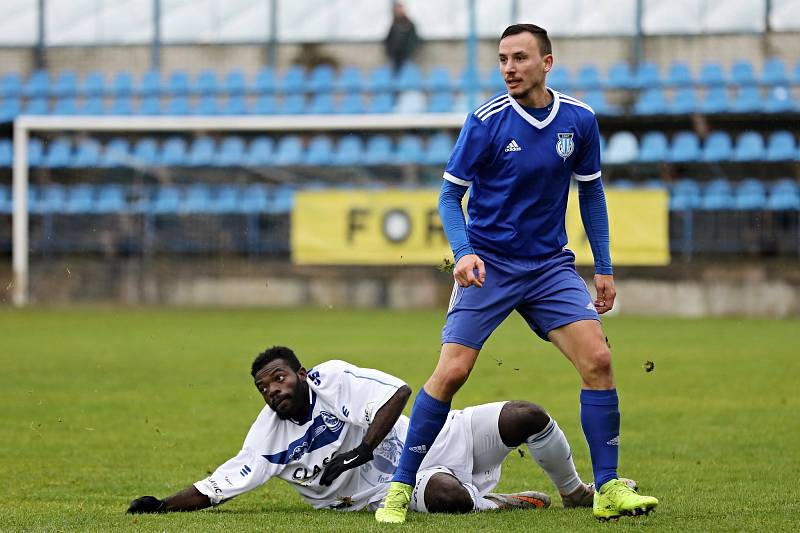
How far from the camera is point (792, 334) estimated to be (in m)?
16.8

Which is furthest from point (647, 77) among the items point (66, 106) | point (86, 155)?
point (66, 106)

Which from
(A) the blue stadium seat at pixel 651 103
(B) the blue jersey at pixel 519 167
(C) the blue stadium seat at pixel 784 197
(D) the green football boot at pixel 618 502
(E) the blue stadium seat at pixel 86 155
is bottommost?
(D) the green football boot at pixel 618 502

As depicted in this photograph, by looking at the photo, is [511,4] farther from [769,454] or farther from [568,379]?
[769,454]

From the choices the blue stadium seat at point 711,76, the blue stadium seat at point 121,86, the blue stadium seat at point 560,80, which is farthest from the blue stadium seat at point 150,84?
the blue stadium seat at point 711,76

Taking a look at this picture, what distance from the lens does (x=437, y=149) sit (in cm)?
2289

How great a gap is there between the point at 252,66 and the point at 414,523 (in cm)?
2445

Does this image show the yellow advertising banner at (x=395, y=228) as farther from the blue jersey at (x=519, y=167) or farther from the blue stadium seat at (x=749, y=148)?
the blue jersey at (x=519, y=167)

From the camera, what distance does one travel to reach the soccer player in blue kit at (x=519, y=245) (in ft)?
18.0

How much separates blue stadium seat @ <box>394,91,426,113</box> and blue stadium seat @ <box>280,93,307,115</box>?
191 centimetres

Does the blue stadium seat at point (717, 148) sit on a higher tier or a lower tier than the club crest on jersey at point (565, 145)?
higher

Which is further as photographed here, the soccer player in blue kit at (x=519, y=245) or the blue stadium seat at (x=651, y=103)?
the blue stadium seat at (x=651, y=103)

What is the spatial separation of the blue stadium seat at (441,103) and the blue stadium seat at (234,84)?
4.05m

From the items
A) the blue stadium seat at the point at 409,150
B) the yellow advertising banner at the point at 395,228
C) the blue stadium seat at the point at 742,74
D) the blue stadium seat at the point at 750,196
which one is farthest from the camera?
the blue stadium seat at the point at 742,74

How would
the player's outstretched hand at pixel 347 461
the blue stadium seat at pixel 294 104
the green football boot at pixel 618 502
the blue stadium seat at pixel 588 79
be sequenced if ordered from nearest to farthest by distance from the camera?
1. the green football boot at pixel 618 502
2. the player's outstretched hand at pixel 347 461
3. the blue stadium seat at pixel 588 79
4. the blue stadium seat at pixel 294 104
